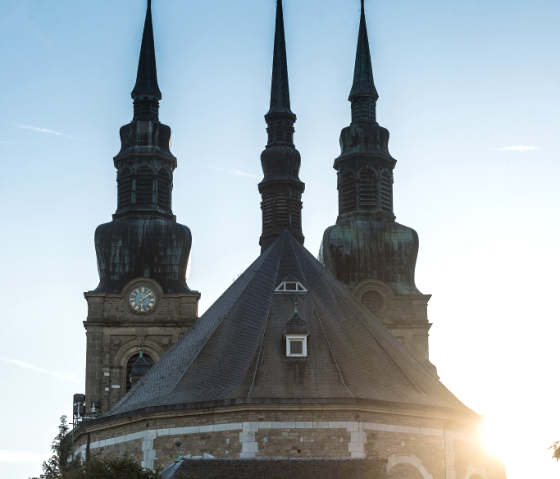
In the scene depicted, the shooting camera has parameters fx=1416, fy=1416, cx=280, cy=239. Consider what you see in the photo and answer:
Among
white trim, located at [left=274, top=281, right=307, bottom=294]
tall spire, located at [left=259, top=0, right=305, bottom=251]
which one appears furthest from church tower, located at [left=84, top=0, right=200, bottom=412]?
white trim, located at [left=274, top=281, right=307, bottom=294]

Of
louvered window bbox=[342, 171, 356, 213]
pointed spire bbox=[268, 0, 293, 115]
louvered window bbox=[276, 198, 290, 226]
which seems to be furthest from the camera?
louvered window bbox=[342, 171, 356, 213]

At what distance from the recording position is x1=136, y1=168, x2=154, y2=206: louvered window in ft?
210

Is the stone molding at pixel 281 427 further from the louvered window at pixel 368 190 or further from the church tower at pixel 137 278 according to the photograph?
the louvered window at pixel 368 190

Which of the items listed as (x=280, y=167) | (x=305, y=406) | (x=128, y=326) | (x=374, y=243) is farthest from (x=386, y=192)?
(x=305, y=406)

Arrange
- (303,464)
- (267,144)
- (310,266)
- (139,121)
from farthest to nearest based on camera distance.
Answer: (139,121) → (267,144) → (310,266) → (303,464)

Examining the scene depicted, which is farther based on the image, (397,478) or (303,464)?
(397,478)

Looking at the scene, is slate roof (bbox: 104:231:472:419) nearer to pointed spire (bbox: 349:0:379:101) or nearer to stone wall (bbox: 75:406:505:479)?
stone wall (bbox: 75:406:505:479)

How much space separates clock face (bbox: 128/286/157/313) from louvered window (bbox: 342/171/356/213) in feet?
31.6

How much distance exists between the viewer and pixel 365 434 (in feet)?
148

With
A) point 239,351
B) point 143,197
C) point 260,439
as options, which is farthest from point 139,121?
point 260,439

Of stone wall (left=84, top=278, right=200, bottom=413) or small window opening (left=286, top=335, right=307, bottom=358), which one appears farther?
stone wall (left=84, top=278, right=200, bottom=413)

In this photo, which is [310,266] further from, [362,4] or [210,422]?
[362,4]

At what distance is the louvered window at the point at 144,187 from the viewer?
64.0m

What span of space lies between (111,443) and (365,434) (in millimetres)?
9127
